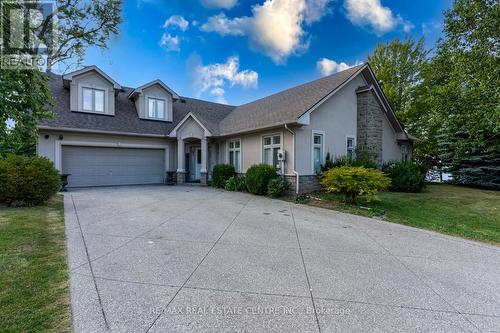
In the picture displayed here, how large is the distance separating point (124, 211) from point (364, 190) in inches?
321

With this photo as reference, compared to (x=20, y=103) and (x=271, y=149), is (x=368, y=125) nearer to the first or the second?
(x=271, y=149)

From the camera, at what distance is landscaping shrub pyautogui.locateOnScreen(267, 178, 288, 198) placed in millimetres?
11367

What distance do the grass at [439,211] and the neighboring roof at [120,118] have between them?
931cm

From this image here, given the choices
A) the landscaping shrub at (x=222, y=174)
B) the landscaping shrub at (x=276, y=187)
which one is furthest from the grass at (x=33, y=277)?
the landscaping shrub at (x=222, y=174)

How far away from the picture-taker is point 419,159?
2392 centimetres

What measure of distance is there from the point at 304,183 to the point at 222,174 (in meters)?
4.91

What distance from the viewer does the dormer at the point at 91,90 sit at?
14.7 m

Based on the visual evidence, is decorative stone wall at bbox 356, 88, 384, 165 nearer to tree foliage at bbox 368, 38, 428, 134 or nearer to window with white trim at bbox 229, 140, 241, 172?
window with white trim at bbox 229, 140, 241, 172

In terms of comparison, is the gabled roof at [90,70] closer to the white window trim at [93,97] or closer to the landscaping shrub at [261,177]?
the white window trim at [93,97]

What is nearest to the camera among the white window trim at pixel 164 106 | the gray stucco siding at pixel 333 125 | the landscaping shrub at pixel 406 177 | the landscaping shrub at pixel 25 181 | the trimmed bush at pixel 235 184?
the landscaping shrub at pixel 25 181

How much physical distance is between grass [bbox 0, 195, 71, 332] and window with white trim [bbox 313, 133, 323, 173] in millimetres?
10031

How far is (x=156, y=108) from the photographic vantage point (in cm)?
1759

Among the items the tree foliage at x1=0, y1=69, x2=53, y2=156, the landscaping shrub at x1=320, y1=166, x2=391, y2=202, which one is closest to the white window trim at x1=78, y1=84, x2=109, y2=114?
the tree foliage at x1=0, y1=69, x2=53, y2=156

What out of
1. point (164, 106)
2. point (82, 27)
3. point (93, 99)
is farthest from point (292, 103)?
point (93, 99)
